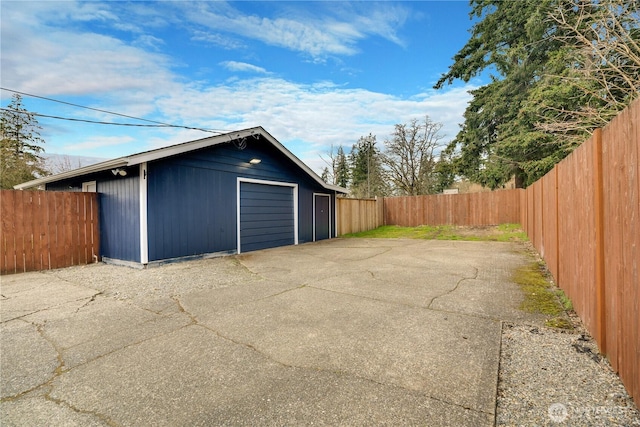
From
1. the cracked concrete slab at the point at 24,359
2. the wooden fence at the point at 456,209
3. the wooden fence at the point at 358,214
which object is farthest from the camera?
the wooden fence at the point at 456,209

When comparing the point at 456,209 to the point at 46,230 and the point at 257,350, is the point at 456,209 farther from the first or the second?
the point at 46,230

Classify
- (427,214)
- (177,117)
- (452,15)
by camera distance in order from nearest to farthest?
(177,117) → (452,15) → (427,214)

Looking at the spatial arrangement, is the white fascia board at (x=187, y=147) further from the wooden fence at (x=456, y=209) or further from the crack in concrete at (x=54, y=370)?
the wooden fence at (x=456, y=209)

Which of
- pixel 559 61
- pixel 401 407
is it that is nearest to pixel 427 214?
pixel 559 61

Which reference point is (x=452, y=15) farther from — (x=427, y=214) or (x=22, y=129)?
(x=22, y=129)

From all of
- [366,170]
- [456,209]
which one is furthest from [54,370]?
[366,170]

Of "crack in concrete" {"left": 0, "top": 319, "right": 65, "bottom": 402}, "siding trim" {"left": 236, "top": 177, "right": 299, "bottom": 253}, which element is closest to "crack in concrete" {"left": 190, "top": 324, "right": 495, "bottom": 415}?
"crack in concrete" {"left": 0, "top": 319, "right": 65, "bottom": 402}

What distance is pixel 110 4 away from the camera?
7.41 meters

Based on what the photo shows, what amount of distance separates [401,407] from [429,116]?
23.1 m

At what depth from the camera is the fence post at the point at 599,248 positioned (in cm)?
226

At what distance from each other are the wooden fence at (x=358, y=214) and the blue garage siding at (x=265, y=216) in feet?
11.6

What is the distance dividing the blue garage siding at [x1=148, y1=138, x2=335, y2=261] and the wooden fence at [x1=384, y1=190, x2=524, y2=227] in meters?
9.40

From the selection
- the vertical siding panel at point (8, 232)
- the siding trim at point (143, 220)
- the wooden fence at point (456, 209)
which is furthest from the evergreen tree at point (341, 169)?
the vertical siding panel at point (8, 232)

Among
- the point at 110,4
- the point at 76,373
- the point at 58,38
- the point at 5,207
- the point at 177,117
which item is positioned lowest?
the point at 76,373
